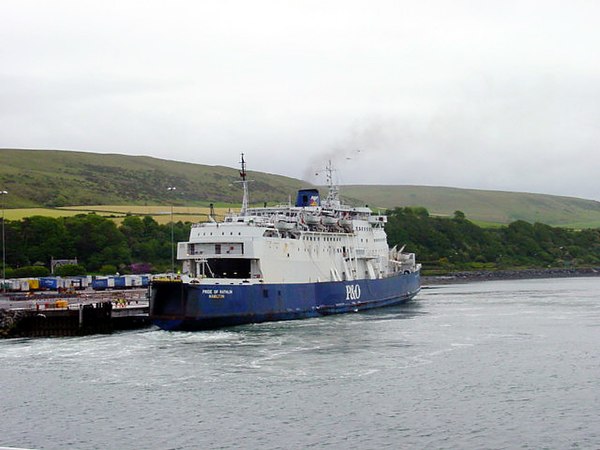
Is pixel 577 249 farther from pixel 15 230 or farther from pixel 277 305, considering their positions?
pixel 277 305

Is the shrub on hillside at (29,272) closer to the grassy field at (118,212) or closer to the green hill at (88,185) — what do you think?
the grassy field at (118,212)

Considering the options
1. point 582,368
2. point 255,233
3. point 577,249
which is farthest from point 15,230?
point 577,249

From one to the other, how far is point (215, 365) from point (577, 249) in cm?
14939

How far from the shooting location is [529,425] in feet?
91.5

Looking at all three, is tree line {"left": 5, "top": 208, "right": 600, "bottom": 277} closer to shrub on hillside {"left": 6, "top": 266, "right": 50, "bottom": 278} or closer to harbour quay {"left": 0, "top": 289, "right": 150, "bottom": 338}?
shrub on hillside {"left": 6, "top": 266, "right": 50, "bottom": 278}

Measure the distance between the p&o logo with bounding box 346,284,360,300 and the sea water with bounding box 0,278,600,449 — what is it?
9.52 meters

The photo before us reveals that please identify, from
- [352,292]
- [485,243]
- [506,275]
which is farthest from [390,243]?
[352,292]

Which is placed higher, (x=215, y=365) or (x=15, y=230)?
(x=15, y=230)

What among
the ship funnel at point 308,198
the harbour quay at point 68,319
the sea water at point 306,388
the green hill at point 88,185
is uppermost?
the green hill at point 88,185

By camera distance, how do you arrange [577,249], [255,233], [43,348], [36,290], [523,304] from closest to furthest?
[43,348] → [255,233] → [523,304] → [36,290] → [577,249]

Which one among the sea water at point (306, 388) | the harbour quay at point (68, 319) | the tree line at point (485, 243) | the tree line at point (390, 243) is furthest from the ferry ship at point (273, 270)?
the tree line at point (485, 243)

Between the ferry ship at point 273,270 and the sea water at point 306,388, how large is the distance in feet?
4.96

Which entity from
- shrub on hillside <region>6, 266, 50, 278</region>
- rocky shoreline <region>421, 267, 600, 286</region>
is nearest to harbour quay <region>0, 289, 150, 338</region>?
shrub on hillside <region>6, 266, 50, 278</region>

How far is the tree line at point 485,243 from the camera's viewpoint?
158m
